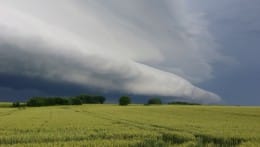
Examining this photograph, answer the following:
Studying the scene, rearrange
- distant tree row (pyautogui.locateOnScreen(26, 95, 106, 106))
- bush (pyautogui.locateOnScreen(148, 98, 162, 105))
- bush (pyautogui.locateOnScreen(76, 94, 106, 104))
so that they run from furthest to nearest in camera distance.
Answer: bush (pyautogui.locateOnScreen(76, 94, 106, 104)), bush (pyautogui.locateOnScreen(148, 98, 162, 105)), distant tree row (pyautogui.locateOnScreen(26, 95, 106, 106))

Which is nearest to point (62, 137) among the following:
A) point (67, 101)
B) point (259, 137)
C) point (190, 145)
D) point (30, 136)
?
point (30, 136)

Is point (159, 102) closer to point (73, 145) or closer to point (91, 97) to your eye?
point (91, 97)

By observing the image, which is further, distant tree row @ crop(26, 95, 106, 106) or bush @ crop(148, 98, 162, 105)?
bush @ crop(148, 98, 162, 105)

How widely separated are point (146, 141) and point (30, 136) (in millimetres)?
7264

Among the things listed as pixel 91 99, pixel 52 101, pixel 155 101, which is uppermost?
pixel 91 99

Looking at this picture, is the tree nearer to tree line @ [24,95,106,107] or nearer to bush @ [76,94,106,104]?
tree line @ [24,95,106,107]

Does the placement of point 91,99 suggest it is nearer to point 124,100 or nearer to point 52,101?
point 52,101

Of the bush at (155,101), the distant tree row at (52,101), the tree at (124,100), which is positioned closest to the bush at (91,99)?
the distant tree row at (52,101)

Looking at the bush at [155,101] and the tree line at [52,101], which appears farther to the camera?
the bush at [155,101]

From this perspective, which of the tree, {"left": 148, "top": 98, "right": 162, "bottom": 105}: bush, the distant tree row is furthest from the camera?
{"left": 148, "top": 98, "right": 162, "bottom": 105}: bush

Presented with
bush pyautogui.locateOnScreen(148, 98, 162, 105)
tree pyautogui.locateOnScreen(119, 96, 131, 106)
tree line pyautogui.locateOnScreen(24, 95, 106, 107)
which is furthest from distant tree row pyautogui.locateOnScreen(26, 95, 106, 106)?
bush pyautogui.locateOnScreen(148, 98, 162, 105)

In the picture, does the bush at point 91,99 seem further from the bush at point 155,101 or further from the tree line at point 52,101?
the bush at point 155,101

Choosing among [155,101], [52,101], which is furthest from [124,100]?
[52,101]

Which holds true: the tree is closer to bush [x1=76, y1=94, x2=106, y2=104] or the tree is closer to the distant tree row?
the distant tree row
